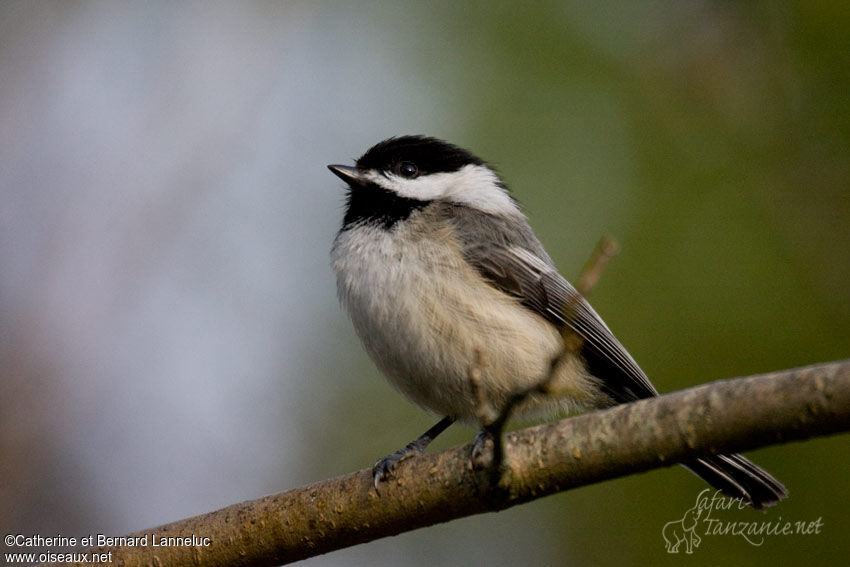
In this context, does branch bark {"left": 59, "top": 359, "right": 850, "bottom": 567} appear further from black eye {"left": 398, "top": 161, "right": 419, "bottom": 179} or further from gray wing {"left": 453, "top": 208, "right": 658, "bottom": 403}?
black eye {"left": 398, "top": 161, "right": 419, "bottom": 179}

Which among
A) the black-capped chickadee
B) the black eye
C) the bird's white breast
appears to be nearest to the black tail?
the black-capped chickadee

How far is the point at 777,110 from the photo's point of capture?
13.4 ft

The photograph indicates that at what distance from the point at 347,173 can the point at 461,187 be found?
557mm

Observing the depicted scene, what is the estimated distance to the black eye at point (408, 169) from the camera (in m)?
4.15

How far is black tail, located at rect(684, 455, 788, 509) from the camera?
335 centimetres

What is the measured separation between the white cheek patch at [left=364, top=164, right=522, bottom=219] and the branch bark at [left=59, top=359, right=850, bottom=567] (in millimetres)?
1561

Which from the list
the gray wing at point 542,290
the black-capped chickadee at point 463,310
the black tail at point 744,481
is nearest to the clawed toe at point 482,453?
the black-capped chickadee at point 463,310

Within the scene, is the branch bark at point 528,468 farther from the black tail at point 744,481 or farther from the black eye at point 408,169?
the black eye at point 408,169

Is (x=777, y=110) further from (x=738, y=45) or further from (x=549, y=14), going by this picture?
(x=549, y=14)

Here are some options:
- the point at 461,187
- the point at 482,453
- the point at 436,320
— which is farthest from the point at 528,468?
the point at 461,187

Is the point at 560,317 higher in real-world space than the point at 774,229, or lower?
lower

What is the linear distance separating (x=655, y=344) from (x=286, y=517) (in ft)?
7.14

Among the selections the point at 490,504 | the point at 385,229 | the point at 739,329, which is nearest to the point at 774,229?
the point at 739,329

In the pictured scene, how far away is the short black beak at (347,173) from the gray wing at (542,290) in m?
0.55
